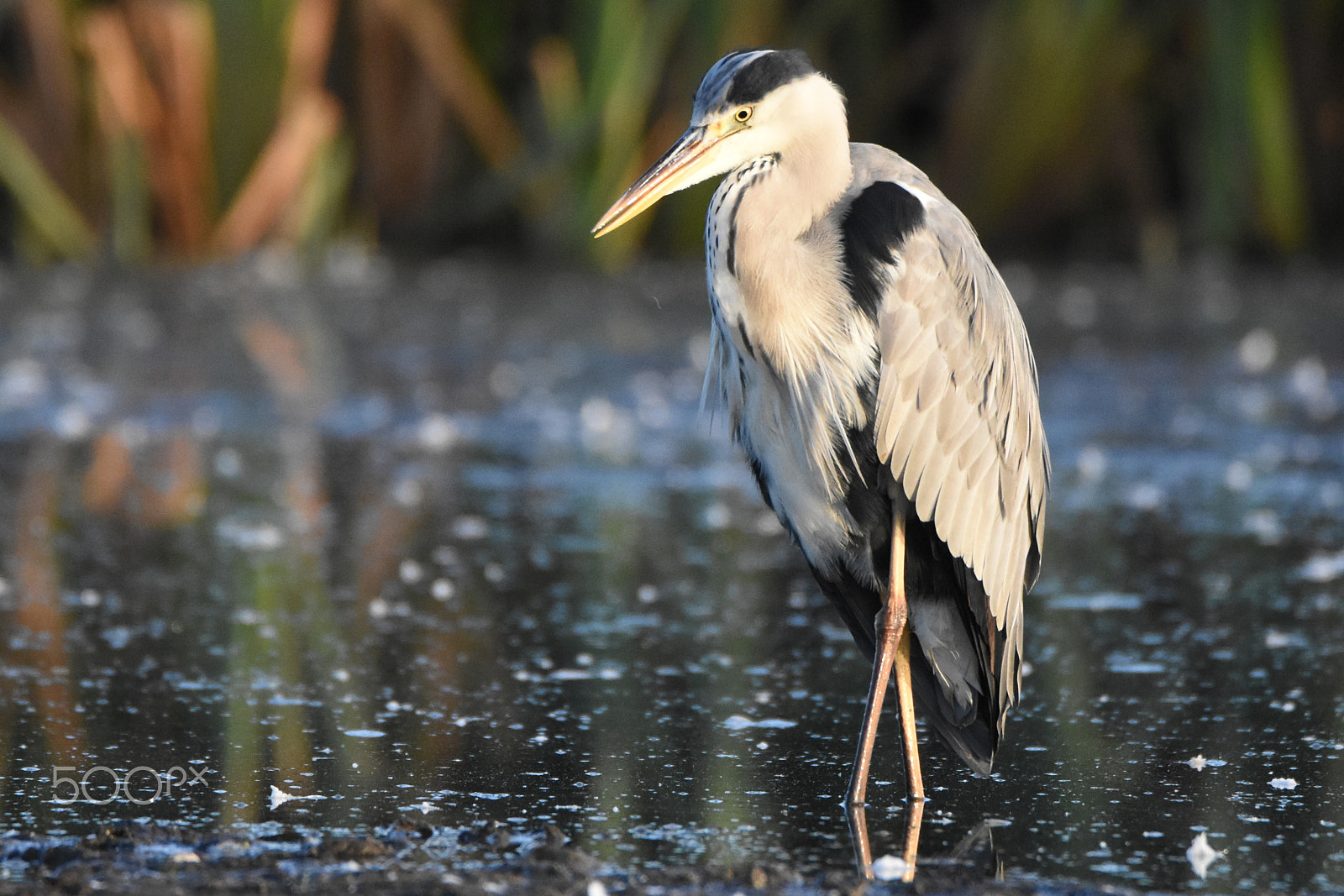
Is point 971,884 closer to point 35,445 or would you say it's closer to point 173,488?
point 173,488

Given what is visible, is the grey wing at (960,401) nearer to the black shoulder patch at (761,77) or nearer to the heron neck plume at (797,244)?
the heron neck plume at (797,244)

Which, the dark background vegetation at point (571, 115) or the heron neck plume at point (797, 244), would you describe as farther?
the dark background vegetation at point (571, 115)

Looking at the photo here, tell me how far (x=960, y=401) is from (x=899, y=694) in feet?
1.89

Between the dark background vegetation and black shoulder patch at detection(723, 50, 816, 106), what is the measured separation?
713 centimetres

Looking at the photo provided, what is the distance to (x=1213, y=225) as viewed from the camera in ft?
36.9

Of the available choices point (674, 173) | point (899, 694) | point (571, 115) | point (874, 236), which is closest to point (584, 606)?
point (899, 694)

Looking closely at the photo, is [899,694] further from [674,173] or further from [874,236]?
[674,173]

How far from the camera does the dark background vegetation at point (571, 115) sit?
410 inches

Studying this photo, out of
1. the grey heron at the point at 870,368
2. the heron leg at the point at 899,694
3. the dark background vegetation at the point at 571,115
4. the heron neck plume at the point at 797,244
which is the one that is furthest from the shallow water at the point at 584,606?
the dark background vegetation at the point at 571,115

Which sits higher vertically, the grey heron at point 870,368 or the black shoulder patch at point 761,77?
the black shoulder patch at point 761,77

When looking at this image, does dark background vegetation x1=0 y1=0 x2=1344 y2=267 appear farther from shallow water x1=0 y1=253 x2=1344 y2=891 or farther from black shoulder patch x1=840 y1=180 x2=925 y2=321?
black shoulder patch x1=840 y1=180 x2=925 y2=321

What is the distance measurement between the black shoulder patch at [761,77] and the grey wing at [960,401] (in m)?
0.27

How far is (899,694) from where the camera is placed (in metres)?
3.58

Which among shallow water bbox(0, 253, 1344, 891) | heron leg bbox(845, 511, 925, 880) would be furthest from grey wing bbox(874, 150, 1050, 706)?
shallow water bbox(0, 253, 1344, 891)
